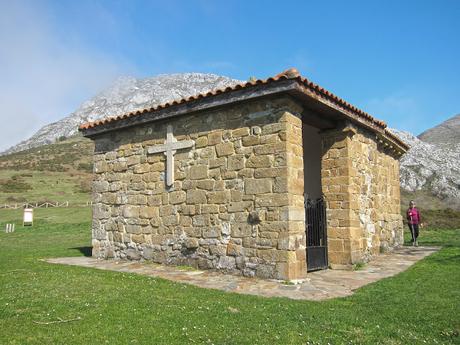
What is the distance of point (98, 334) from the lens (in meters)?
4.00

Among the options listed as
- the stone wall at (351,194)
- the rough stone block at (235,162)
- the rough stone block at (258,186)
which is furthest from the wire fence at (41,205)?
the rough stone block at (258,186)

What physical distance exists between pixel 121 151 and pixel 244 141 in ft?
11.6

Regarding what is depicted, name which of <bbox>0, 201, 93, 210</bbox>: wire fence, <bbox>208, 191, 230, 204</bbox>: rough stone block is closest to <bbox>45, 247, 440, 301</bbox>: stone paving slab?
<bbox>208, 191, 230, 204</bbox>: rough stone block

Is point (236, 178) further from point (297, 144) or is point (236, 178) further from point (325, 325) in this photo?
point (325, 325)

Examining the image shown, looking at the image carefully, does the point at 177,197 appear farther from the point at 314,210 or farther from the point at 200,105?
the point at 314,210

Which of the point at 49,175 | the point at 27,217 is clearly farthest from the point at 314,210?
the point at 49,175

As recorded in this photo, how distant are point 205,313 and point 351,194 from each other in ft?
16.3

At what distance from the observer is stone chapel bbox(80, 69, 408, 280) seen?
23.1 ft

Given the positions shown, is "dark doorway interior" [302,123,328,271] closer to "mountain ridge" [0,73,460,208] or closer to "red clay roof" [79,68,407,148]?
"red clay roof" [79,68,407,148]

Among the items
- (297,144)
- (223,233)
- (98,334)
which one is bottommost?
(98,334)

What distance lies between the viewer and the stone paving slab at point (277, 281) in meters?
6.08

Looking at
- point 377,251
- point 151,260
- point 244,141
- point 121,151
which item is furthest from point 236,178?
point 377,251

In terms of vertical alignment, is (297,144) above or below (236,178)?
above

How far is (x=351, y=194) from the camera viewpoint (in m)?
8.66
